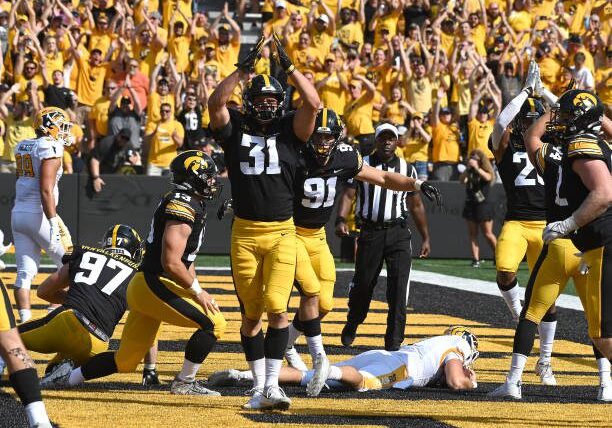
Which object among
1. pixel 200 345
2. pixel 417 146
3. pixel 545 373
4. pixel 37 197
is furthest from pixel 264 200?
pixel 417 146

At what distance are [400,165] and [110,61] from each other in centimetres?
972

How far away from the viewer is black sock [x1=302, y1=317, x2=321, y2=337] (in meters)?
7.31

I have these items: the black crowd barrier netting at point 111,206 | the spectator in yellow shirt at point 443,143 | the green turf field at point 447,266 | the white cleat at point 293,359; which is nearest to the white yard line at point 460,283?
the green turf field at point 447,266

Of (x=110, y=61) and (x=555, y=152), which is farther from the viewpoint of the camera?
(x=110, y=61)

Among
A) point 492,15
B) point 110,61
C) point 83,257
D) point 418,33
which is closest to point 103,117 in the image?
point 110,61

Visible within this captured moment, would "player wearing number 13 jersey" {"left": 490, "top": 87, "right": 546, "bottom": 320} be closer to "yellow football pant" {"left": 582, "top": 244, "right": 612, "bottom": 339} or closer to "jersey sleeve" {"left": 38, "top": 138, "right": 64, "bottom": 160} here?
"yellow football pant" {"left": 582, "top": 244, "right": 612, "bottom": 339}

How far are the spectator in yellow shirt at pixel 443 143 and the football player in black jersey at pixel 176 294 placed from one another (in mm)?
11444

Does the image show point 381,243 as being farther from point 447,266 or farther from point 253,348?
point 447,266

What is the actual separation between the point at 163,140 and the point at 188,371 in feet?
33.8

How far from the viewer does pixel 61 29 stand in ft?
58.3

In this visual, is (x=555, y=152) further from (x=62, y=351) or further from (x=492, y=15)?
(x=492, y=15)

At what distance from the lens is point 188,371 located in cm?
689

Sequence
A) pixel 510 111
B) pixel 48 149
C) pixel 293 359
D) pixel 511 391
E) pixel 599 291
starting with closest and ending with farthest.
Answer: pixel 599 291
pixel 511 391
pixel 510 111
pixel 293 359
pixel 48 149

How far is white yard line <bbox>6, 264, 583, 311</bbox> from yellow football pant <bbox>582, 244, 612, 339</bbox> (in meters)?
6.07
